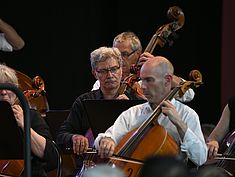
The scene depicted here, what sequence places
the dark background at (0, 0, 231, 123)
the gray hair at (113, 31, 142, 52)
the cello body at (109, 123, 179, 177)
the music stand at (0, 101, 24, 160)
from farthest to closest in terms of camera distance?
the dark background at (0, 0, 231, 123), the gray hair at (113, 31, 142, 52), the cello body at (109, 123, 179, 177), the music stand at (0, 101, 24, 160)

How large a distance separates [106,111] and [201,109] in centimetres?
243

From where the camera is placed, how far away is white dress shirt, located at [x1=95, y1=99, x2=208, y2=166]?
3002 millimetres

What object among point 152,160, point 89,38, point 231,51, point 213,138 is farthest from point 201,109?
point 152,160

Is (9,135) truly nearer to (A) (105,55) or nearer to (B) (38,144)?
(B) (38,144)

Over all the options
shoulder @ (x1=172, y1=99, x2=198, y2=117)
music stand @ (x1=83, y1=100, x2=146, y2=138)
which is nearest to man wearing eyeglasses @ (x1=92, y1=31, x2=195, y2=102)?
music stand @ (x1=83, y1=100, x2=146, y2=138)

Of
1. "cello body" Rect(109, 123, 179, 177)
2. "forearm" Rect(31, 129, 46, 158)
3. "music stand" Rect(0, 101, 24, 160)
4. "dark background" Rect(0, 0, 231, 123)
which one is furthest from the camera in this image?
"dark background" Rect(0, 0, 231, 123)

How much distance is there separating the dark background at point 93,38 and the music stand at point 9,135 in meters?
3.04

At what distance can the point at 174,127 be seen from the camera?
3141 mm

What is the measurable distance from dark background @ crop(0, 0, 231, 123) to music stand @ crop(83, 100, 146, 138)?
2303 mm

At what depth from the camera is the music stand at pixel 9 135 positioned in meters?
2.56

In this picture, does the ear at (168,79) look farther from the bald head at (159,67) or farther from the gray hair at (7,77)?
the gray hair at (7,77)

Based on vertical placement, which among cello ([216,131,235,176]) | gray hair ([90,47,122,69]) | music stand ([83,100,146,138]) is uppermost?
gray hair ([90,47,122,69])

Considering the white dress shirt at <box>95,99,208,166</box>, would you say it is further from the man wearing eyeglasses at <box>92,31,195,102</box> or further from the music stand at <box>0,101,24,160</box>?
the man wearing eyeglasses at <box>92,31,195,102</box>

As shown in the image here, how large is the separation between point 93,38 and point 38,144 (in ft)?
9.32
